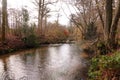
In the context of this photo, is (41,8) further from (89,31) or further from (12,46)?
(12,46)

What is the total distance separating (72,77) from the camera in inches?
361

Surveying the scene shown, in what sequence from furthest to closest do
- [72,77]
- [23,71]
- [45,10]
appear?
[45,10]
[23,71]
[72,77]

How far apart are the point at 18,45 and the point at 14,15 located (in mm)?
7891

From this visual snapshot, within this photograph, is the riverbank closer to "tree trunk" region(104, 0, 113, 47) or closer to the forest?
the forest

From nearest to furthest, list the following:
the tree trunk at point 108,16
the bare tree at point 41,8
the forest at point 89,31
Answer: the forest at point 89,31, the tree trunk at point 108,16, the bare tree at point 41,8

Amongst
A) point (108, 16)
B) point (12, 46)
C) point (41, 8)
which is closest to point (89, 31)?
point (41, 8)

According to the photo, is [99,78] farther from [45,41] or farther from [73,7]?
[73,7]

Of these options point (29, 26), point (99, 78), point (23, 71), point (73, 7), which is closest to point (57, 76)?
point (23, 71)

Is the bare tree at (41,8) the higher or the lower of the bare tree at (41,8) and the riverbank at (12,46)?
the higher

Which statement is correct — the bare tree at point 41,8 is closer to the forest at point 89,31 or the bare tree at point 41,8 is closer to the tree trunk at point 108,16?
the forest at point 89,31

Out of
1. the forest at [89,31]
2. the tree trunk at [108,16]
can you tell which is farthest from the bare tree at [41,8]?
the tree trunk at [108,16]

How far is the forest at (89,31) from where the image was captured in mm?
7537

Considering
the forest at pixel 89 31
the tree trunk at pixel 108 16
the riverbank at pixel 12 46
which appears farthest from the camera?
the riverbank at pixel 12 46

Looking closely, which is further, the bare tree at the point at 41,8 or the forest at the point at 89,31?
the bare tree at the point at 41,8
